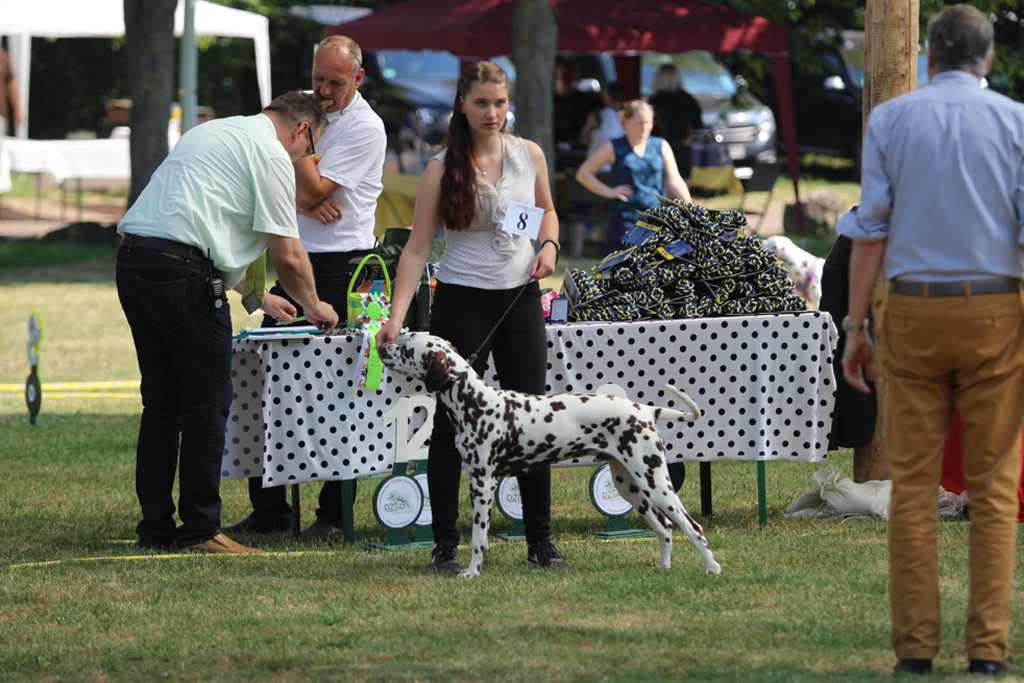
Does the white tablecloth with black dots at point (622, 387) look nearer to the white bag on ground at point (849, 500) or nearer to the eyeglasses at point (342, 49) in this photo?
the white bag on ground at point (849, 500)

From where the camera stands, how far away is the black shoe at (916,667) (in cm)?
350

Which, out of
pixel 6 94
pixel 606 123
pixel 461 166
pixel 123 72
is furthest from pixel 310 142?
pixel 123 72

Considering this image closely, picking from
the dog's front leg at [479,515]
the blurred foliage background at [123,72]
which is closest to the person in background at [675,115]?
the blurred foliage background at [123,72]

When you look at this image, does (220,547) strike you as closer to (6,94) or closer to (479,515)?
(479,515)

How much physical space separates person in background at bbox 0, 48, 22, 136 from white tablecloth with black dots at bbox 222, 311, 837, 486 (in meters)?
19.3

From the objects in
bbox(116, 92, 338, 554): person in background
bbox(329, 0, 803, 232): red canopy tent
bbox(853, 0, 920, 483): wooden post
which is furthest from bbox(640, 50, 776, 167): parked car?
bbox(116, 92, 338, 554): person in background

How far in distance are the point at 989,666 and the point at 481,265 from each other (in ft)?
7.00

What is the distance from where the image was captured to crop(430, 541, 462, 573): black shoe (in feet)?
16.0

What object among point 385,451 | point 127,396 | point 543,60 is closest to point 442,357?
point 385,451

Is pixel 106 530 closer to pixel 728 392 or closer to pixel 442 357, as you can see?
pixel 442 357

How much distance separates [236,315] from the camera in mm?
13125

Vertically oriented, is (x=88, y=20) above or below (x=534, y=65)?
above

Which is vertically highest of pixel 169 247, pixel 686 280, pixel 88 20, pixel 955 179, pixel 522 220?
pixel 88 20

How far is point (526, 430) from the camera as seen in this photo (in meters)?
4.67
